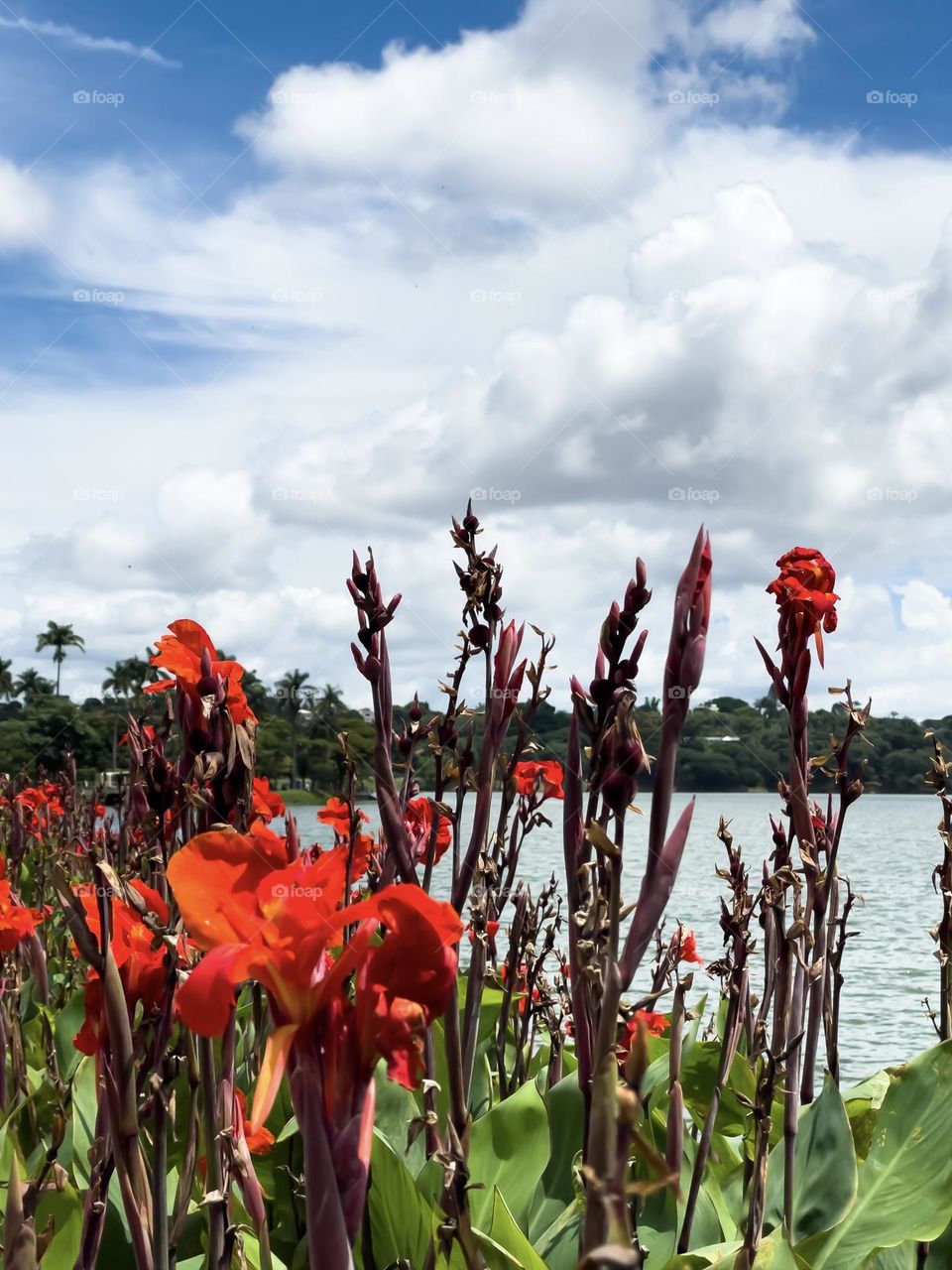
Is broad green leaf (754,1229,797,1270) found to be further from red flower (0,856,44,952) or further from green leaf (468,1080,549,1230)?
red flower (0,856,44,952)

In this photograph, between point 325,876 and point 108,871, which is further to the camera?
point 108,871

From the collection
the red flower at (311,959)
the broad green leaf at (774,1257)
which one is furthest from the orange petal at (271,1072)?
the broad green leaf at (774,1257)

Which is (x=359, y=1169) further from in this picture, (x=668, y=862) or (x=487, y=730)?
(x=487, y=730)

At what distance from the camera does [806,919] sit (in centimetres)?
144

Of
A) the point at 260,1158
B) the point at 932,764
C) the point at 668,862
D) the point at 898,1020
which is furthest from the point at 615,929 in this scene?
the point at 898,1020

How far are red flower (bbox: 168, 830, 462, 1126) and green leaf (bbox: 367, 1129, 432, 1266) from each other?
73 cm

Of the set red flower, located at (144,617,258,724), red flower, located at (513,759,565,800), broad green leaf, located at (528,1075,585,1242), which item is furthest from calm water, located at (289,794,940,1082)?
red flower, located at (144,617,258,724)

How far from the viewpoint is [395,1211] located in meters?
1.47

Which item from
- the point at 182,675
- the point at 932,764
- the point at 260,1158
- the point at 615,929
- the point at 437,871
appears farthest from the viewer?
the point at 437,871

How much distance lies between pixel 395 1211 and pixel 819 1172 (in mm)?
696

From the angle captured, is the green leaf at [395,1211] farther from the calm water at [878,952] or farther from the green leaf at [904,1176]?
the calm water at [878,952]

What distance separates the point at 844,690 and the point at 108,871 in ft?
4.38

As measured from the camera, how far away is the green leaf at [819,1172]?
1706 millimetres

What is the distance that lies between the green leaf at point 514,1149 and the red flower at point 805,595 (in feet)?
2.53
